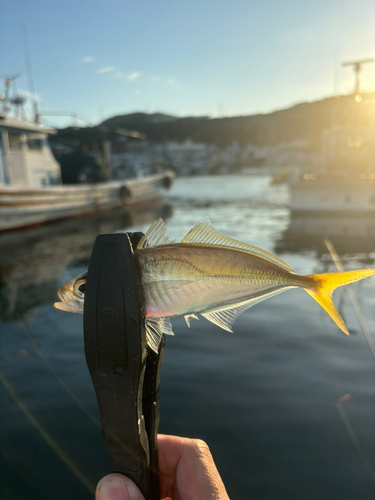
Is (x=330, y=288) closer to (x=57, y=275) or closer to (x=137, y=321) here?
(x=137, y=321)

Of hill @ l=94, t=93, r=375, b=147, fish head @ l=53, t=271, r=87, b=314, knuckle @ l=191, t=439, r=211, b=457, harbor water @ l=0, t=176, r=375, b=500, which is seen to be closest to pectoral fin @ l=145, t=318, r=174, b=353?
fish head @ l=53, t=271, r=87, b=314

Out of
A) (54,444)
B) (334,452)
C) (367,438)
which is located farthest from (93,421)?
(367,438)

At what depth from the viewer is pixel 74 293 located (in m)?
1.43

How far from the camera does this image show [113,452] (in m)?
1.55

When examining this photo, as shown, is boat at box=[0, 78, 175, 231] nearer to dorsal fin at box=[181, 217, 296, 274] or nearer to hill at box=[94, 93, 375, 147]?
dorsal fin at box=[181, 217, 296, 274]

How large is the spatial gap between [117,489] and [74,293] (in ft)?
2.71

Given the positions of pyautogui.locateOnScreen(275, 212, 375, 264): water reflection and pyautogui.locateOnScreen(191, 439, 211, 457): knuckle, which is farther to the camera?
pyautogui.locateOnScreen(275, 212, 375, 264): water reflection

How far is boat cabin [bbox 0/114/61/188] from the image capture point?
742 inches

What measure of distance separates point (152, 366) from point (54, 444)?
2207mm

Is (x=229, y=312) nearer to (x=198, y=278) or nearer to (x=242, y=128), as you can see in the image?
(x=198, y=278)

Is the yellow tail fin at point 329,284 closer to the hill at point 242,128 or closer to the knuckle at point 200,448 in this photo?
the knuckle at point 200,448

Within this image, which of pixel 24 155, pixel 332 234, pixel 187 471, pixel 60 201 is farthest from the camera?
pixel 60 201

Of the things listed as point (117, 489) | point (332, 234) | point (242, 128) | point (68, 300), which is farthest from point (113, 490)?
point (242, 128)

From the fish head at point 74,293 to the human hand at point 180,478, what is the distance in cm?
75
